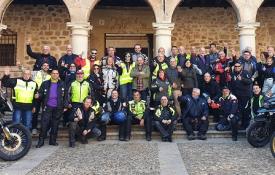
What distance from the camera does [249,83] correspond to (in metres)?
7.91

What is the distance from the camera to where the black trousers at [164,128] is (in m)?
7.49

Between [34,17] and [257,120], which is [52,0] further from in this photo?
[257,120]

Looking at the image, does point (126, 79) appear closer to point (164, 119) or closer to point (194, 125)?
point (164, 119)

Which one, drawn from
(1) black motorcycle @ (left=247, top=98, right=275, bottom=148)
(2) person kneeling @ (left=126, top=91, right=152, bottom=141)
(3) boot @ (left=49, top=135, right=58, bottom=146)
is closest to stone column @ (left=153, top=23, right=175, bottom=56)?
(2) person kneeling @ (left=126, top=91, right=152, bottom=141)

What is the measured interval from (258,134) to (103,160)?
3.06m

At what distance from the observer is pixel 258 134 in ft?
22.5

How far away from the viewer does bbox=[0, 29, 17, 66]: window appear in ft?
40.7

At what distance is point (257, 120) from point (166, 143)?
72.3 inches

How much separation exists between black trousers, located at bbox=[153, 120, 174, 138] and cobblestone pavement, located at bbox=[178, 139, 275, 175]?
1.38 ft

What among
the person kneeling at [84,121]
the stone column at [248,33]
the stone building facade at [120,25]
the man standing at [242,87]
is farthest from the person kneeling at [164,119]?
the stone building facade at [120,25]

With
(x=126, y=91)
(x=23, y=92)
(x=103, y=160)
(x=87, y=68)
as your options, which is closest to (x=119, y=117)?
(x=126, y=91)

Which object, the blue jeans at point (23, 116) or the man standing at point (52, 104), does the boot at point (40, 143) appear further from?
the blue jeans at point (23, 116)

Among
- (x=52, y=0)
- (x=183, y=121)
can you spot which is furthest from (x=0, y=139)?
(x=52, y=0)

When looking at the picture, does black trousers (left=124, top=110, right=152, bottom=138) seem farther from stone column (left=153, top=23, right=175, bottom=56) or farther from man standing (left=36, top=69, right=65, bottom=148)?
stone column (left=153, top=23, right=175, bottom=56)
